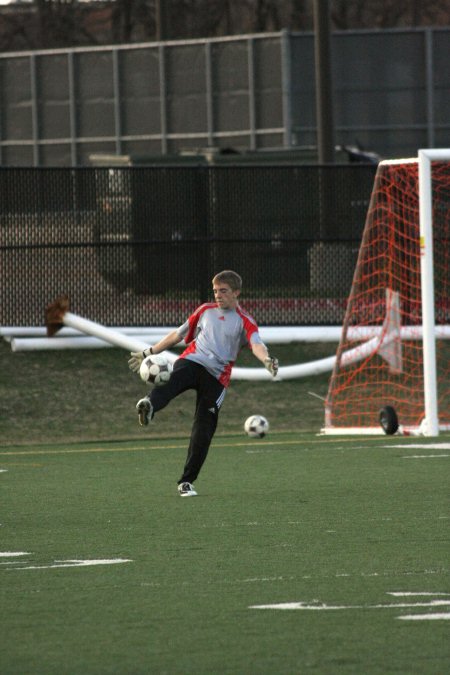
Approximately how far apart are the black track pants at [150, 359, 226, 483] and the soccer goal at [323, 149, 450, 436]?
5.40 metres

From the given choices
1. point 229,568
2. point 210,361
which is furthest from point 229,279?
point 229,568

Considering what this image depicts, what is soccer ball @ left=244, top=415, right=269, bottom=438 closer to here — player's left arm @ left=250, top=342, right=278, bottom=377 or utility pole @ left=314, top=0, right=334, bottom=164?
player's left arm @ left=250, top=342, right=278, bottom=377

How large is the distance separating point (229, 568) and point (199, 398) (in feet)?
12.7

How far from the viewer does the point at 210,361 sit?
12.5 m

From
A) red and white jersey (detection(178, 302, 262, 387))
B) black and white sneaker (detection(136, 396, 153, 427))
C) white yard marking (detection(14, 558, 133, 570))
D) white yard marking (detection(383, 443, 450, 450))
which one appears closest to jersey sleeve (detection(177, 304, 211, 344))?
red and white jersey (detection(178, 302, 262, 387))

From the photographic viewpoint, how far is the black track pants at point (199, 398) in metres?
12.3

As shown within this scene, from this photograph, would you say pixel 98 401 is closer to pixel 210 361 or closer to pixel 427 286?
pixel 427 286

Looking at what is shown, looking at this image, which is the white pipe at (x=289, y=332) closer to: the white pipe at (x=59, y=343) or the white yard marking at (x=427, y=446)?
the white pipe at (x=59, y=343)

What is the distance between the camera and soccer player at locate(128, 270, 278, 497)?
1235 centimetres

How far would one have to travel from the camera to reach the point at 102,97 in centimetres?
4300

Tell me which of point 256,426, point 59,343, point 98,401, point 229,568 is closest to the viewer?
point 229,568

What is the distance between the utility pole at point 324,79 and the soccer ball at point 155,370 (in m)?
14.8

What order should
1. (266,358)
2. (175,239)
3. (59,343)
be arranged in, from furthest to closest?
1. (175,239)
2. (59,343)
3. (266,358)

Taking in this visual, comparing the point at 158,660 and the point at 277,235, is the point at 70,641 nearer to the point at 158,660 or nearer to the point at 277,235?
the point at 158,660
